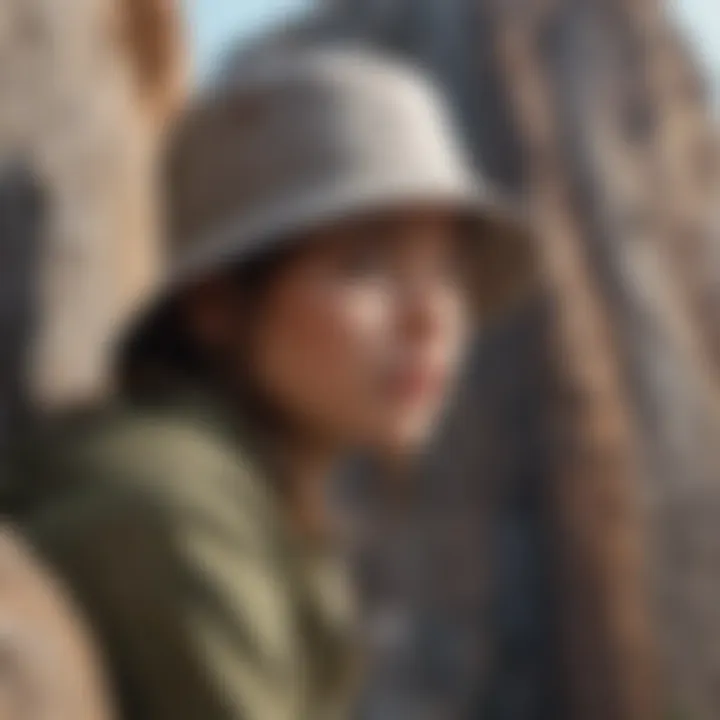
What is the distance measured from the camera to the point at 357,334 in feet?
1.76

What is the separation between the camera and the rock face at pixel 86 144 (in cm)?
59

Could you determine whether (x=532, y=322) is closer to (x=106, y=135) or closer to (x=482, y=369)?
(x=482, y=369)

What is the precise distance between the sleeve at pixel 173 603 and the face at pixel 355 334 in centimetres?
→ 9

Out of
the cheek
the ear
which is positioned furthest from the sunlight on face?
the ear

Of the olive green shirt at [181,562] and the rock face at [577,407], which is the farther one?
the rock face at [577,407]

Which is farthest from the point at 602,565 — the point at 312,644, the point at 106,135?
the point at 106,135

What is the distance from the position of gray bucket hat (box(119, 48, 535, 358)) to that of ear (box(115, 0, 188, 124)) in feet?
0.18

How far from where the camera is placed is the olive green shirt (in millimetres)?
425

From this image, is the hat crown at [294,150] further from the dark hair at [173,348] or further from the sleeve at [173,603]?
the sleeve at [173,603]

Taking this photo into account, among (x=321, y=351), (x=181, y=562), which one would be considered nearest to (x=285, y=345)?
(x=321, y=351)

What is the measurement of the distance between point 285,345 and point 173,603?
135mm

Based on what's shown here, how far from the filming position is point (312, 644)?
503 millimetres

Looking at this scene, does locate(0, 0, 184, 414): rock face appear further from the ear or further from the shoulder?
the shoulder

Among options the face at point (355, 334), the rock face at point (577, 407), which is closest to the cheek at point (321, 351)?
the face at point (355, 334)
